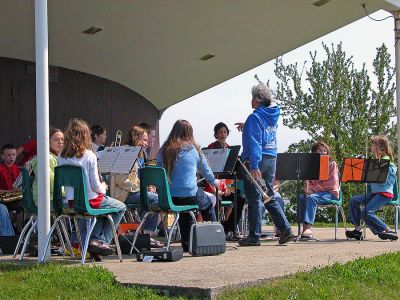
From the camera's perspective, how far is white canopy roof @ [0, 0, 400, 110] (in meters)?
12.3

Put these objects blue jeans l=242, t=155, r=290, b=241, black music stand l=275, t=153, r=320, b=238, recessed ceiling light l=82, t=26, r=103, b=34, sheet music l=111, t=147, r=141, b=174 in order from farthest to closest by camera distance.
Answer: recessed ceiling light l=82, t=26, r=103, b=34 < black music stand l=275, t=153, r=320, b=238 < blue jeans l=242, t=155, r=290, b=241 < sheet music l=111, t=147, r=141, b=174

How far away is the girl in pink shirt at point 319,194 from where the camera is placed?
34.8 feet

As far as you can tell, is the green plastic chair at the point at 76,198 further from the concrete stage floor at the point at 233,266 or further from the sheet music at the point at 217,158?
the sheet music at the point at 217,158

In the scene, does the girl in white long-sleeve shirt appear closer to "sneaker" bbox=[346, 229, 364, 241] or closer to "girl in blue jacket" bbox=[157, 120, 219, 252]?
"girl in blue jacket" bbox=[157, 120, 219, 252]

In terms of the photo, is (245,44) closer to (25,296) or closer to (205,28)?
(205,28)

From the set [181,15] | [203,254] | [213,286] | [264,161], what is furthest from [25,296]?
[181,15]

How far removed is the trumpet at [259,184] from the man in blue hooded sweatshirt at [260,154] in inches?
1.5

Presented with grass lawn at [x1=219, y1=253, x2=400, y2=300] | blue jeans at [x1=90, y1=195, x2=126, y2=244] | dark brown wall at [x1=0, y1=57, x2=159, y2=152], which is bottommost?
grass lawn at [x1=219, y1=253, x2=400, y2=300]

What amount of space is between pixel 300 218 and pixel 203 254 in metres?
2.91

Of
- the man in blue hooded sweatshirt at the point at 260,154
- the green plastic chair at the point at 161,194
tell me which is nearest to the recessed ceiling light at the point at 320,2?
the man in blue hooded sweatshirt at the point at 260,154

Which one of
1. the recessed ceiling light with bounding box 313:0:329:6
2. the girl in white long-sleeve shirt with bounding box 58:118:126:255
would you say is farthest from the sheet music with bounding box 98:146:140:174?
the recessed ceiling light with bounding box 313:0:329:6

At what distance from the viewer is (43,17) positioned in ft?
25.1

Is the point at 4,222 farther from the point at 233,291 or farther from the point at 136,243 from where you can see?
the point at 233,291

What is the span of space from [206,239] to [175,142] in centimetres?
111
